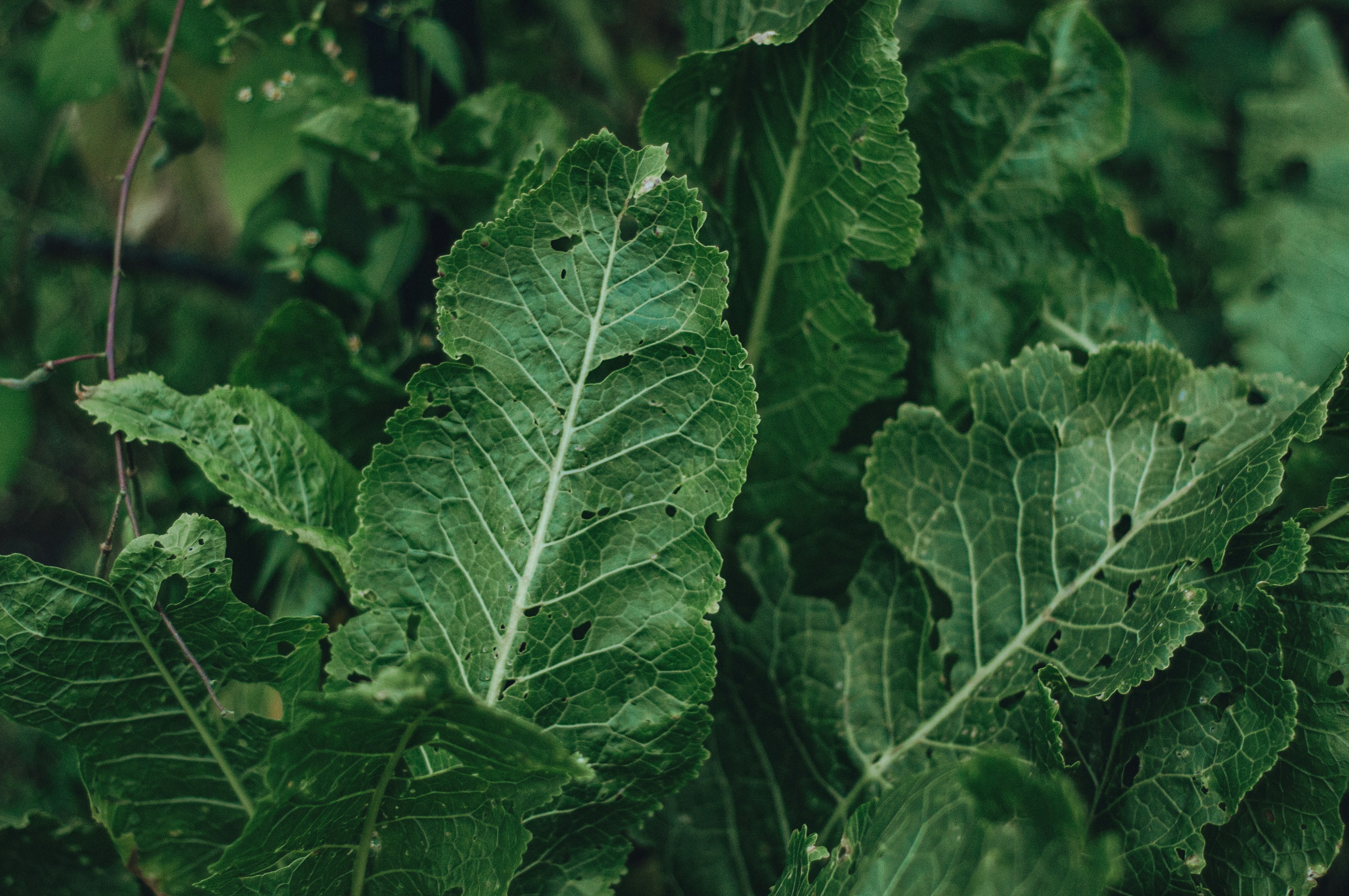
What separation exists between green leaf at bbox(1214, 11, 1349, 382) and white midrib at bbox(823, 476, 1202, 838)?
0.84 meters

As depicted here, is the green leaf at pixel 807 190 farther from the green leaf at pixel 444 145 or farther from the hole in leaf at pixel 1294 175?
the hole in leaf at pixel 1294 175

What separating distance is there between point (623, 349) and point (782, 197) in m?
0.33

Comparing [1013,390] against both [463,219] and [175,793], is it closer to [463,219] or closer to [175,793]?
[463,219]

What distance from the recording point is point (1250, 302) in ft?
5.13

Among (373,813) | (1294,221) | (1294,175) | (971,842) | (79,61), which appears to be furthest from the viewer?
(1294,175)

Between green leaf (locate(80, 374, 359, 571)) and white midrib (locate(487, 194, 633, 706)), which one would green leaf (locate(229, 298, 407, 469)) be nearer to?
green leaf (locate(80, 374, 359, 571))

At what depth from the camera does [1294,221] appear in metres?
1.67

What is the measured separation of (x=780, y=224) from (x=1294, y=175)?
1.47 metres

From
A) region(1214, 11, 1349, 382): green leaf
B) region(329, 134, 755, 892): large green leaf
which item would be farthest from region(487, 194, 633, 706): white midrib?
region(1214, 11, 1349, 382): green leaf

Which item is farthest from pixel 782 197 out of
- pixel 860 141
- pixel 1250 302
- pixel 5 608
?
pixel 1250 302

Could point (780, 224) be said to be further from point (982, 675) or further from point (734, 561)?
point (982, 675)

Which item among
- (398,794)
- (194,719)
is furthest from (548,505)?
(194,719)

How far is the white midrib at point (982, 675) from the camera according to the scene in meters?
0.86

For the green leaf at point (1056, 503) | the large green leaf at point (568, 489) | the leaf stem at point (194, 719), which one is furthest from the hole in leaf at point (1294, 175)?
the leaf stem at point (194, 719)
